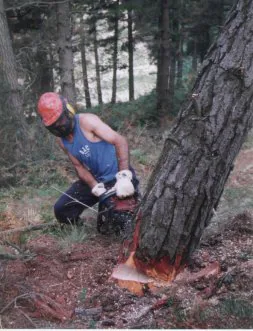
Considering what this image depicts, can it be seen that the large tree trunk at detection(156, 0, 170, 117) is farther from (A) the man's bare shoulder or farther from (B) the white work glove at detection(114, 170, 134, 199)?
(B) the white work glove at detection(114, 170, 134, 199)

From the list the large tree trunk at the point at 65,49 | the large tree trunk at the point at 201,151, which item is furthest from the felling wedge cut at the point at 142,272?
the large tree trunk at the point at 65,49

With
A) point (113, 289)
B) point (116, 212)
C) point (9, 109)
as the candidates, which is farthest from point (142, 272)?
point (9, 109)

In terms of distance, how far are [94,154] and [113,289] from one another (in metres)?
1.87

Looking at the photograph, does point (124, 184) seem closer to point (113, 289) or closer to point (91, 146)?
point (91, 146)

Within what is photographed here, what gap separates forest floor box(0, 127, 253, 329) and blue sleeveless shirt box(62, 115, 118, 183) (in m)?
0.79

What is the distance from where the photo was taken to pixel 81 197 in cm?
536

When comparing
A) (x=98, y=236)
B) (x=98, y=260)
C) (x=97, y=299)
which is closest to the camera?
(x=97, y=299)

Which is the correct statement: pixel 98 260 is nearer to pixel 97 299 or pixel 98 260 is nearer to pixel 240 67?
pixel 97 299

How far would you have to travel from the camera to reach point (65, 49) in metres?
11.8

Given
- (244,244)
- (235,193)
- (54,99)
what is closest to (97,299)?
(244,244)

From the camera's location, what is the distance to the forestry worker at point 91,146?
455 cm

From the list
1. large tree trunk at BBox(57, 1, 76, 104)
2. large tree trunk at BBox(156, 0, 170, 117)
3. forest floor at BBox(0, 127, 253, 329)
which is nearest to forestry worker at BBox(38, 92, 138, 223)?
forest floor at BBox(0, 127, 253, 329)

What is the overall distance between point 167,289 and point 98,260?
706 millimetres

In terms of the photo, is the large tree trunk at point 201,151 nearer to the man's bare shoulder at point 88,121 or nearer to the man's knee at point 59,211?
the man's bare shoulder at point 88,121
